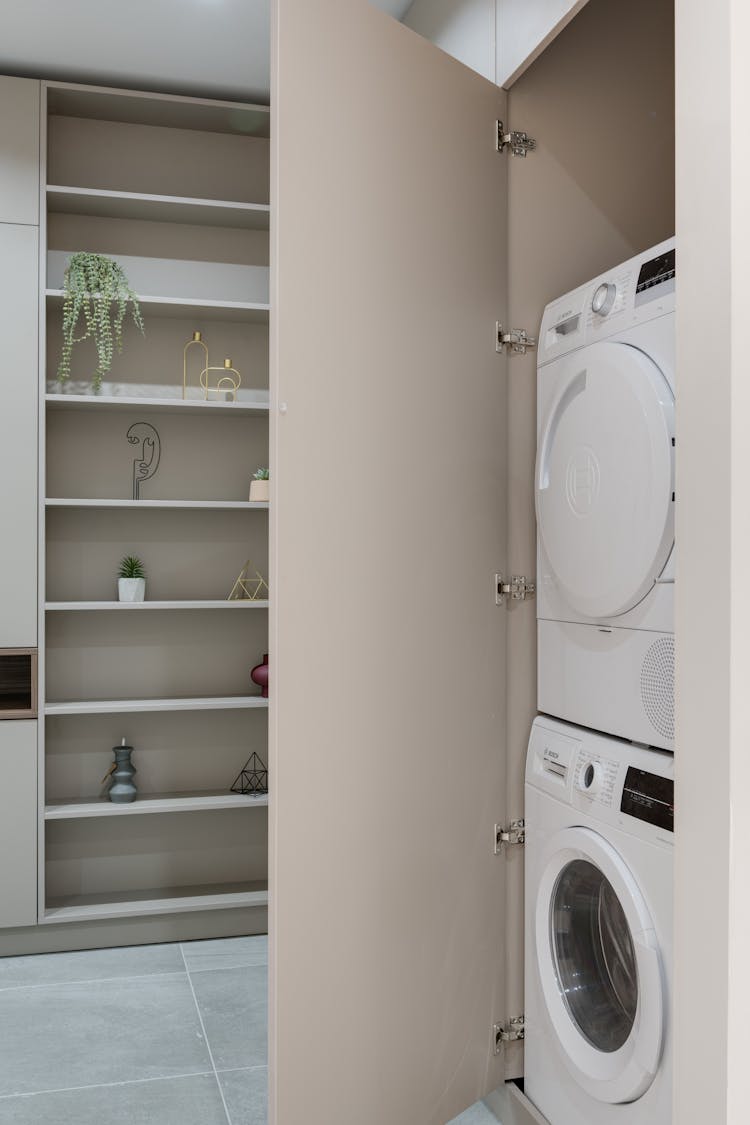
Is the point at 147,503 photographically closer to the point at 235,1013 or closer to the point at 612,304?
the point at 235,1013

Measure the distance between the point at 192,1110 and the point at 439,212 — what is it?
2098mm

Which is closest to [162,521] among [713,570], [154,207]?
[154,207]

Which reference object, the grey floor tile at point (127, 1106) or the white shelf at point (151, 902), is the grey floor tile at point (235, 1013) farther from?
the white shelf at point (151, 902)

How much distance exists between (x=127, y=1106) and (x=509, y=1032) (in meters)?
0.92

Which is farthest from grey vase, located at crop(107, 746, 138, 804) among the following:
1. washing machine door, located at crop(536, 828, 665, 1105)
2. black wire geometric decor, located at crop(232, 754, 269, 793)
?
washing machine door, located at crop(536, 828, 665, 1105)

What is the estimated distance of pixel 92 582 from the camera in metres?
3.56

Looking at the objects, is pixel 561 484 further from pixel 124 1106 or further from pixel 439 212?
pixel 124 1106

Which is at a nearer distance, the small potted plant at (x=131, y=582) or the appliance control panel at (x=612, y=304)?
the appliance control panel at (x=612, y=304)

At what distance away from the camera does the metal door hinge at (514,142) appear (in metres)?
2.18

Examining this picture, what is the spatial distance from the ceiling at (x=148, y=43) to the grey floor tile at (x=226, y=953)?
2.91m

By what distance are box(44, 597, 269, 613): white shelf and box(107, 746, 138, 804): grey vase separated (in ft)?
1.68

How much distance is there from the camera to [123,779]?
3.47 metres

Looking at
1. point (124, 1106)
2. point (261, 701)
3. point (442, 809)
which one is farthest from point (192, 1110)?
point (261, 701)

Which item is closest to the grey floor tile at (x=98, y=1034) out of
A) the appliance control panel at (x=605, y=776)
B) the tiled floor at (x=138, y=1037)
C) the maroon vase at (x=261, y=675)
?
the tiled floor at (x=138, y=1037)
